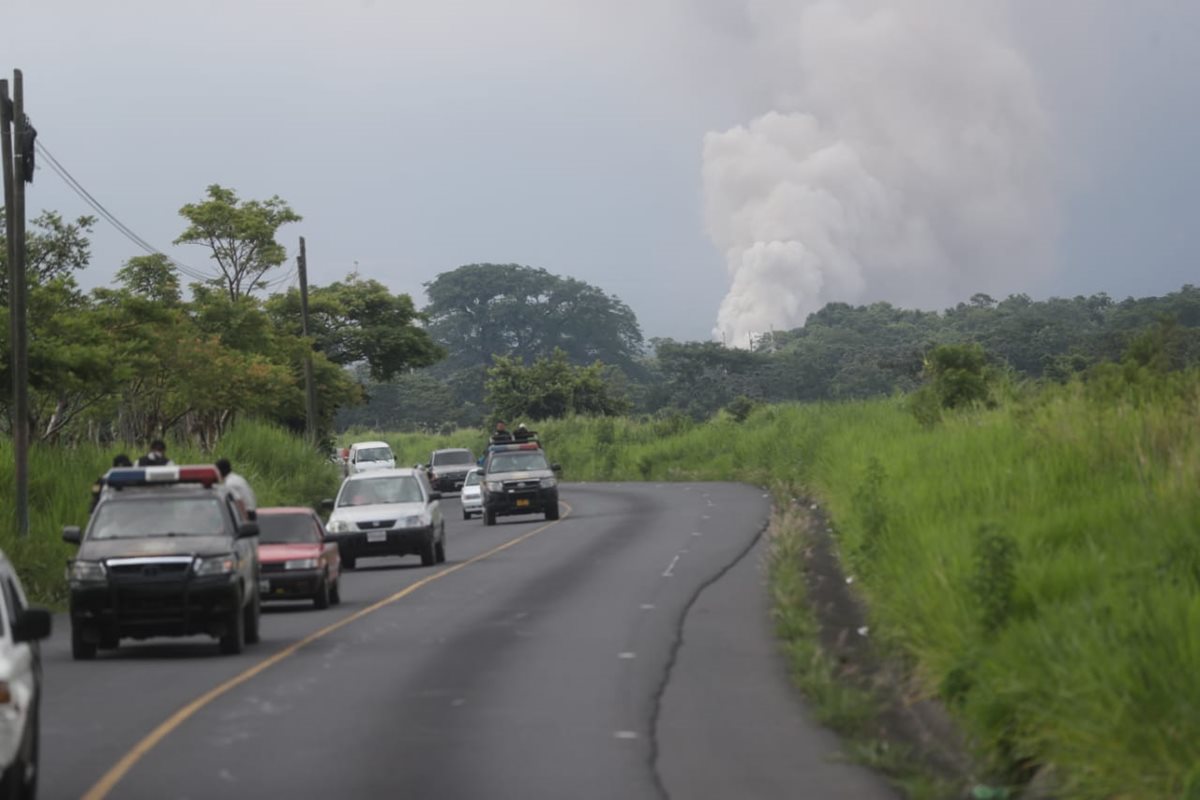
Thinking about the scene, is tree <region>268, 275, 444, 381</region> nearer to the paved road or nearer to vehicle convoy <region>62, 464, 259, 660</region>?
the paved road

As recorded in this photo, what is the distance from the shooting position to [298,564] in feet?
82.7

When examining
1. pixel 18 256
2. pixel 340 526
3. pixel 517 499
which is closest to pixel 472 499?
pixel 517 499

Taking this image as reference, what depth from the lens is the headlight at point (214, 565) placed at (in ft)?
61.7

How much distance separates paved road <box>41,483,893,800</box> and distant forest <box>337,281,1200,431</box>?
58.8 m

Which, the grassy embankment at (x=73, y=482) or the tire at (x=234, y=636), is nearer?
the tire at (x=234, y=636)

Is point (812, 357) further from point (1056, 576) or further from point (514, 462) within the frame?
point (1056, 576)

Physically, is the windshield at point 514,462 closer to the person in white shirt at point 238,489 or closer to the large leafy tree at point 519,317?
the person in white shirt at point 238,489

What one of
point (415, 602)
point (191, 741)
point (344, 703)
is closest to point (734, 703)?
point (344, 703)

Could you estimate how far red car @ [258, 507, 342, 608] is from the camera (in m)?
25.2

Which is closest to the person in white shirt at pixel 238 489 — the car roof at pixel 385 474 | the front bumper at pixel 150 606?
the front bumper at pixel 150 606

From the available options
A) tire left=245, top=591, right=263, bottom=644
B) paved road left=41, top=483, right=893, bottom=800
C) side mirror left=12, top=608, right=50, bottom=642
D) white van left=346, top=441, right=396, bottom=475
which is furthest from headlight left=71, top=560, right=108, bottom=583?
white van left=346, top=441, right=396, bottom=475

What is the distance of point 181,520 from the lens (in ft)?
64.1

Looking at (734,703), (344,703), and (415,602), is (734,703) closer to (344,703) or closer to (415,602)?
(344,703)

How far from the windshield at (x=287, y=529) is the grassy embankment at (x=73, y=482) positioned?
3.39 m
